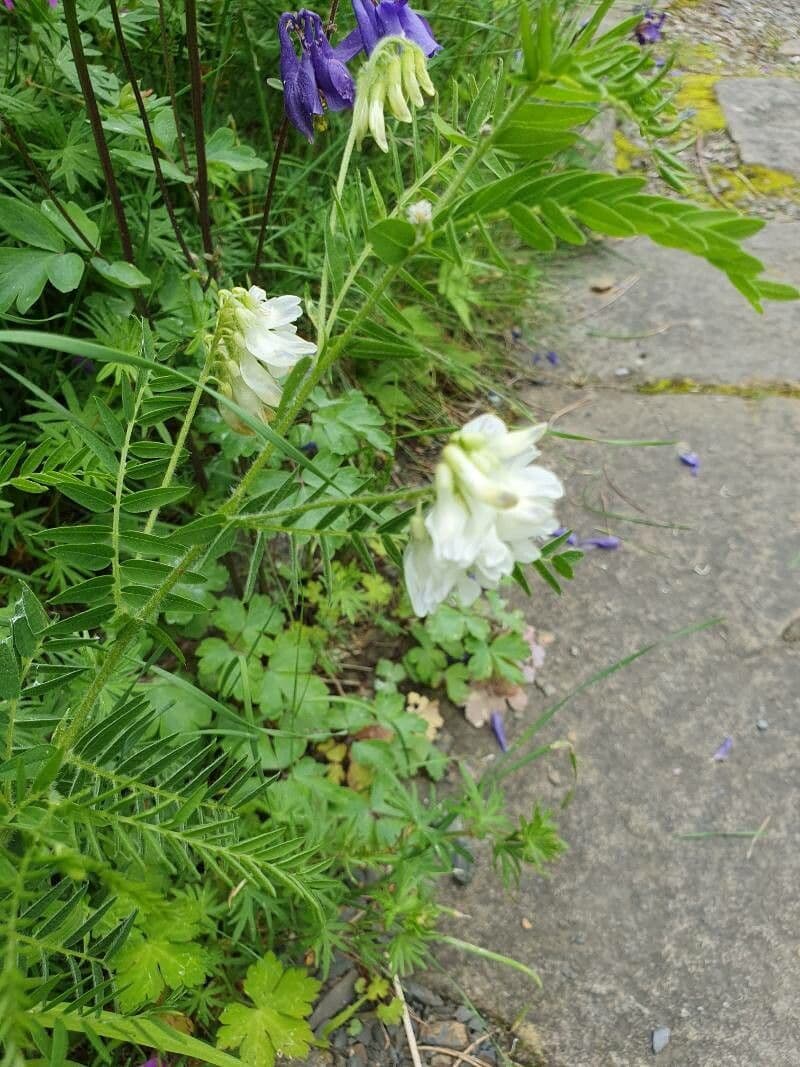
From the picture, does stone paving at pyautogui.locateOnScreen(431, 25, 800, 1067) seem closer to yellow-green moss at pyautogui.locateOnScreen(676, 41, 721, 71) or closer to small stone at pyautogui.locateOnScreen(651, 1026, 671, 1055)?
small stone at pyautogui.locateOnScreen(651, 1026, 671, 1055)

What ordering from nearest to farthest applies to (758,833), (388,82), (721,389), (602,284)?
(388,82) < (758,833) < (721,389) < (602,284)

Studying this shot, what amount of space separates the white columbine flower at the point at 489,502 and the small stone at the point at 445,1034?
887 millimetres

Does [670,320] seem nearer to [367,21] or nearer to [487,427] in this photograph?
[367,21]

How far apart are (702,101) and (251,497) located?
3236 mm

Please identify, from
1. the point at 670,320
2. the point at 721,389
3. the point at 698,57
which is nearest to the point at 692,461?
the point at 721,389

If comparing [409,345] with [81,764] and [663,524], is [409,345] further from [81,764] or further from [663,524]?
[663,524]

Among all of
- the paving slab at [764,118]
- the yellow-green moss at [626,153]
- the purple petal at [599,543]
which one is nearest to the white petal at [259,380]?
the purple petal at [599,543]

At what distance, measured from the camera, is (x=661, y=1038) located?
46.3 inches

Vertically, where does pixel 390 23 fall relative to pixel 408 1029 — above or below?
above

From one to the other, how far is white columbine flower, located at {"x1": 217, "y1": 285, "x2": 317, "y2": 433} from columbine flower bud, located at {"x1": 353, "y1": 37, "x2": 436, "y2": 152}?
16 centimetres

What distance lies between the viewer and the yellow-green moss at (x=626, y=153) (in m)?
2.93

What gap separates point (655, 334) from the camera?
2.36 metres

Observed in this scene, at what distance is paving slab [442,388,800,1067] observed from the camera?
1.21 metres

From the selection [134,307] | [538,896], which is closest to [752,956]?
[538,896]
